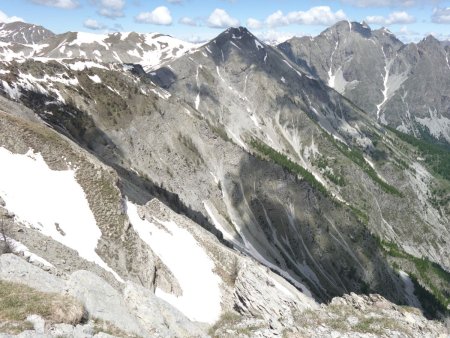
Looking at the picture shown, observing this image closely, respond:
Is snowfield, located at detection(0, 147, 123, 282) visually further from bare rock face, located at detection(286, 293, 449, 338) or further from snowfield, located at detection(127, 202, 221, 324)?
bare rock face, located at detection(286, 293, 449, 338)

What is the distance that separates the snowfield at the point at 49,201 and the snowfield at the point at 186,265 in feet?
25.4

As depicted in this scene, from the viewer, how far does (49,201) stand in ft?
136

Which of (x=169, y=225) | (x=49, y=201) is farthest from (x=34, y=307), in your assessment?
(x=169, y=225)

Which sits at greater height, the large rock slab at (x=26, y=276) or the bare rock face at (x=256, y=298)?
the large rock slab at (x=26, y=276)

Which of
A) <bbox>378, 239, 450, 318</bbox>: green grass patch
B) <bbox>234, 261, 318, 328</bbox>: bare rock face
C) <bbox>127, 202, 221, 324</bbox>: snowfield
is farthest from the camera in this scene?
<bbox>378, 239, 450, 318</bbox>: green grass patch

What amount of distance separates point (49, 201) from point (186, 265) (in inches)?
684

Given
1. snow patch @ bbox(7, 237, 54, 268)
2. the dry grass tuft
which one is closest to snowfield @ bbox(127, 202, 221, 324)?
snow patch @ bbox(7, 237, 54, 268)

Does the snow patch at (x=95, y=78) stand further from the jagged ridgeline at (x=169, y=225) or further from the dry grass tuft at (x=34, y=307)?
the dry grass tuft at (x=34, y=307)

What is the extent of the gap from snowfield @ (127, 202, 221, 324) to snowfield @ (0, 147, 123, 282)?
7.73m

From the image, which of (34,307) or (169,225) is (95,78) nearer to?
(169,225)

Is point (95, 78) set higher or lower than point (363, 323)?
higher

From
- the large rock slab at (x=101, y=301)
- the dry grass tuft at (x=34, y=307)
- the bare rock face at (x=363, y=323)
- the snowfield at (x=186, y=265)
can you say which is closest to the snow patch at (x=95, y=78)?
the snowfield at (x=186, y=265)

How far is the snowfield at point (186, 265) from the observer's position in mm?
43031

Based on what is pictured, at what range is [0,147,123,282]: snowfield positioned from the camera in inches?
1499
